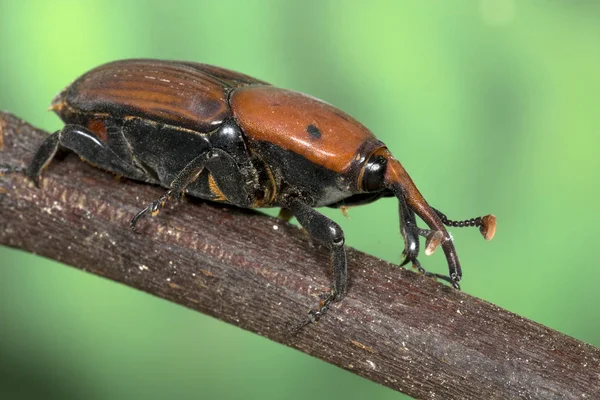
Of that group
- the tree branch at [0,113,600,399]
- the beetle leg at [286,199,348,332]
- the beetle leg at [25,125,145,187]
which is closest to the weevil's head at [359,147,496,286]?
the tree branch at [0,113,600,399]

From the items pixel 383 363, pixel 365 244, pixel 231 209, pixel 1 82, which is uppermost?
pixel 365 244

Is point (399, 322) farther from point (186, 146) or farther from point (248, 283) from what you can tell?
point (186, 146)

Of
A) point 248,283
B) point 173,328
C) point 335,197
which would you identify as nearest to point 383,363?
point 248,283

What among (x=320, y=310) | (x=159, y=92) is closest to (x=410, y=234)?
(x=320, y=310)

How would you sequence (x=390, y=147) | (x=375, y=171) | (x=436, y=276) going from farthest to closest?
1. (x=390, y=147)
2. (x=375, y=171)
3. (x=436, y=276)

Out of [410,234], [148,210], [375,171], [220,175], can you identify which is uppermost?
[375,171]

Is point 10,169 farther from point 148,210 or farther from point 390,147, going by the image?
point 390,147
